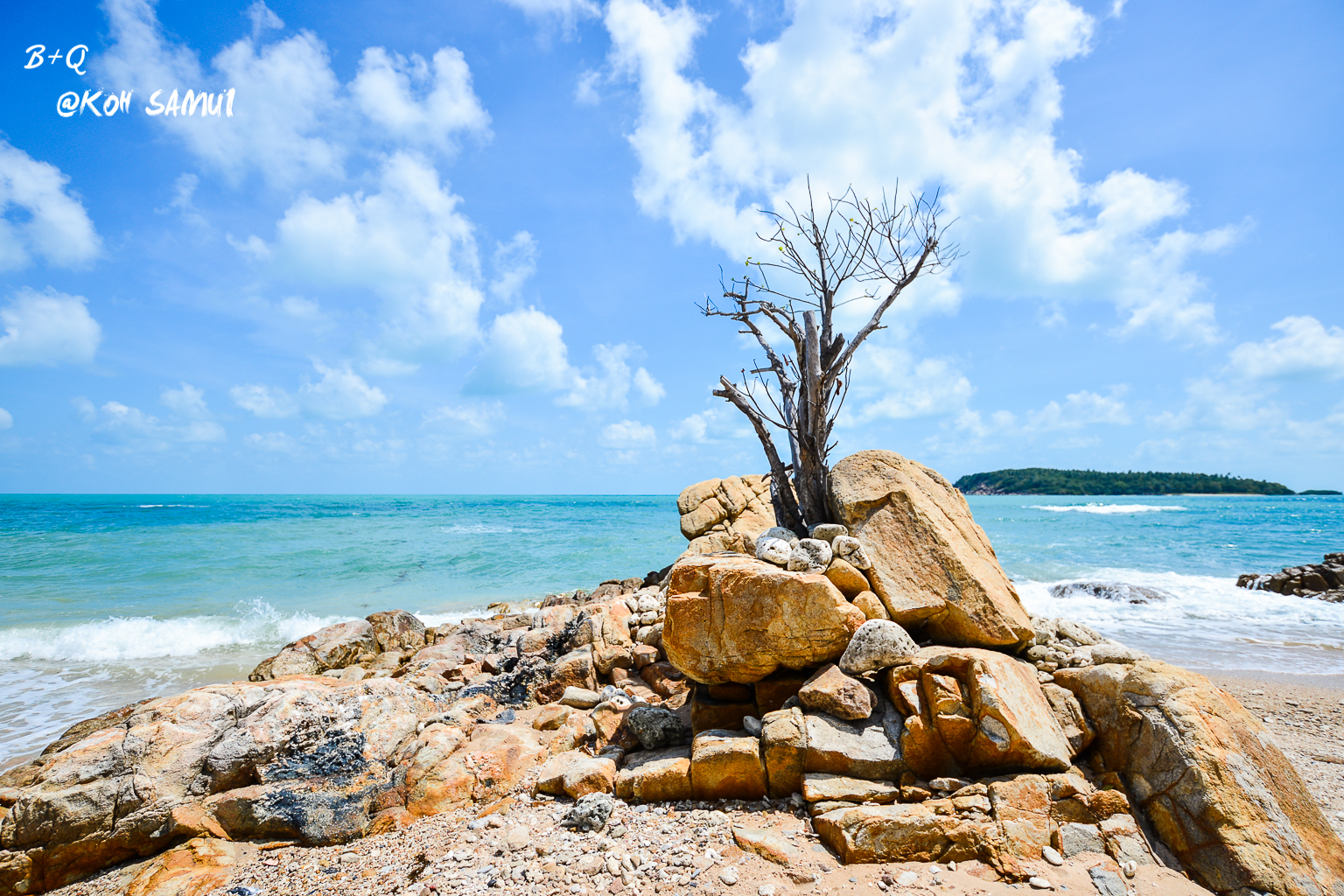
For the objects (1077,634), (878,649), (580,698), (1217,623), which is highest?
(878,649)

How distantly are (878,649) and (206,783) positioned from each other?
6687 millimetres

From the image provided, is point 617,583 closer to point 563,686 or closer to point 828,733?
point 563,686

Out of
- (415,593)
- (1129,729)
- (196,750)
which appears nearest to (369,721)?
(196,750)

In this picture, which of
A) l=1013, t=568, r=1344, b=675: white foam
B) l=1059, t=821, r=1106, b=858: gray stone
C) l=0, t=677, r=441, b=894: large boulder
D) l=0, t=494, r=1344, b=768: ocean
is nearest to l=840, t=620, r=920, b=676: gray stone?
l=1059, t=821, r=1106, b=858: gray stone

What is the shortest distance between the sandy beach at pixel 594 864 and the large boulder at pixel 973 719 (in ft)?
2.66

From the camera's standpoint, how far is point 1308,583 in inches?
757

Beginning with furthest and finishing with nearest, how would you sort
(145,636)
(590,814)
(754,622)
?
(145,636)
(754,622)
(590,814)

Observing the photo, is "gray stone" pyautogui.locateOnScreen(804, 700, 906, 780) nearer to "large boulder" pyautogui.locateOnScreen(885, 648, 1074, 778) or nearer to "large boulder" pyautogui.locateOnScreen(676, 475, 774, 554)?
"large boulder" pyautogui.locateOnScreen(885, 648, 1074, 778)

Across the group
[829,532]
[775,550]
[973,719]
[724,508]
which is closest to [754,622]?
[775,550]

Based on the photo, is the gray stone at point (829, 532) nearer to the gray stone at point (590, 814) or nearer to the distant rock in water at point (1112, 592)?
the gray stone at point (590, 814)

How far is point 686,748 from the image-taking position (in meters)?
6.18

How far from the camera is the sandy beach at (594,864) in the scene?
419 centimetres

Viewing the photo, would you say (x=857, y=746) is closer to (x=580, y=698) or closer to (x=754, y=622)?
(x=754, y=622)

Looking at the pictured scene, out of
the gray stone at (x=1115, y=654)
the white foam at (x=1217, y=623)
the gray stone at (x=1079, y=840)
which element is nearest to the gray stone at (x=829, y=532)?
the gray stone at (x=1115, y=654)
